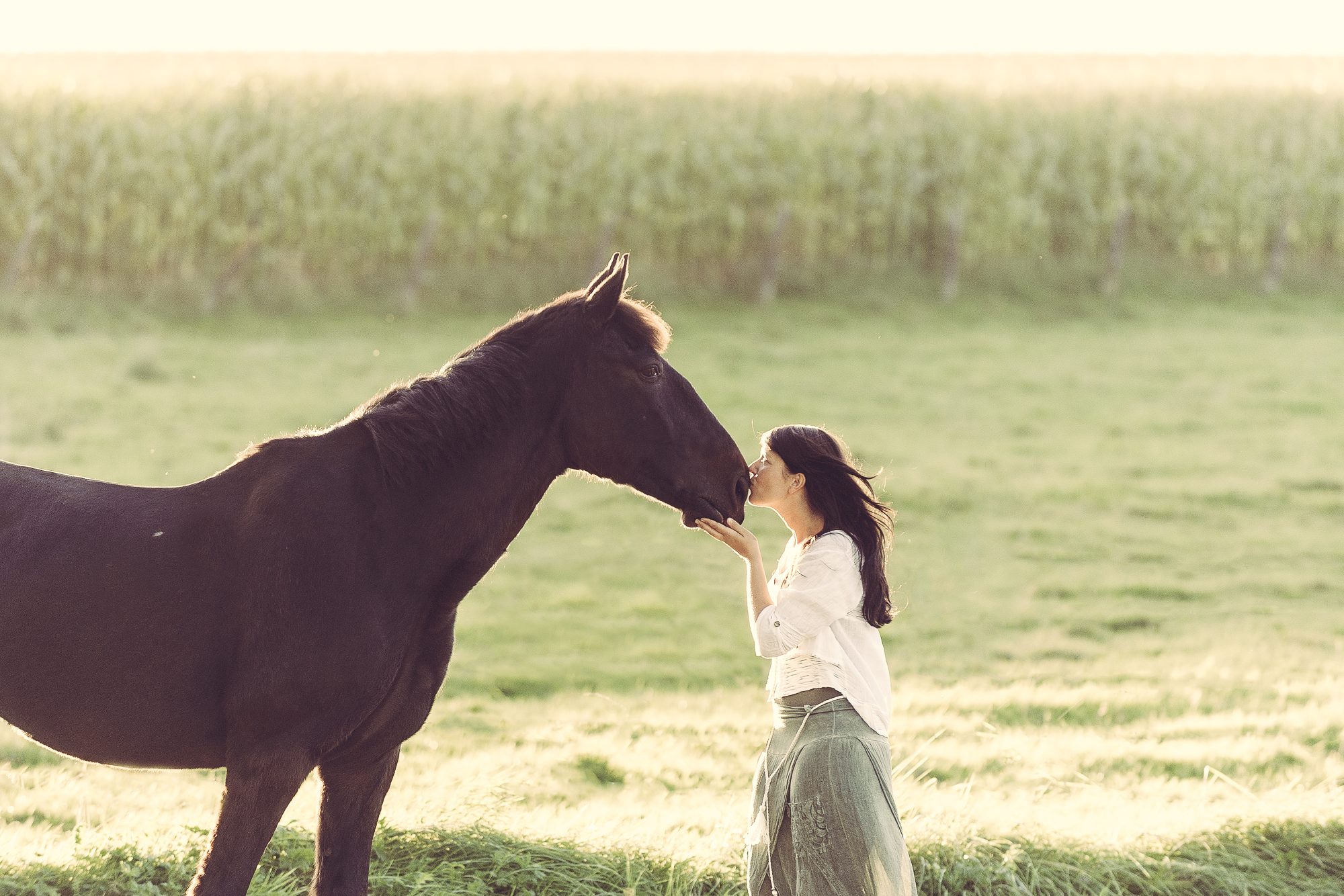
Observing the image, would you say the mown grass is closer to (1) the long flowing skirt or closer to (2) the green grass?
(1) the long flowing skirt

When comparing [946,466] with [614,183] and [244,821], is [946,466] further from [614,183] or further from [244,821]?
[244,821]

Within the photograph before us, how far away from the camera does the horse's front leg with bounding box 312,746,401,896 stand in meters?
3.08

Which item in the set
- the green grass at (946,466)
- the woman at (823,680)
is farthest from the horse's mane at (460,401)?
the green grass at (946,466)

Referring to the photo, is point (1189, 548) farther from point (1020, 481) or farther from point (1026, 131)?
point (1026, 131)

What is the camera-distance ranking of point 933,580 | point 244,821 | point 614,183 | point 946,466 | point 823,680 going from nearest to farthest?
point 244,821 < point 823,680 < point 933,580 < point 946,466 < point 614,183

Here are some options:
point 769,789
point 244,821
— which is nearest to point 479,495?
point 244,821

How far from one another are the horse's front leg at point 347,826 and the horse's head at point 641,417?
101cm

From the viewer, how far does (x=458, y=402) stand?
9.63 ft

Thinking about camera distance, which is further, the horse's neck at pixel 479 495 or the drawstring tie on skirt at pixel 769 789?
the drawstring tie on skirt at pixel 769 789

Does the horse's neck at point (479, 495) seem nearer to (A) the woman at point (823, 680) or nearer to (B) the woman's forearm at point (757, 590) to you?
(A) the woman at point (823, 680)

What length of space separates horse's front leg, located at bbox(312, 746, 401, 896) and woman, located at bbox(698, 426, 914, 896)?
108 cm

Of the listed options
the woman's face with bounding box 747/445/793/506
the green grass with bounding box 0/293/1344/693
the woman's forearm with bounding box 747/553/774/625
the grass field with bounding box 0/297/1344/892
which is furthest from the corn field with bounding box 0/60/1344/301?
the woman's forearm with bounding box 747/553/774/625

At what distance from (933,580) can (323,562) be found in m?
7.74

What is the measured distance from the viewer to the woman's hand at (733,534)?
9.96 feet
